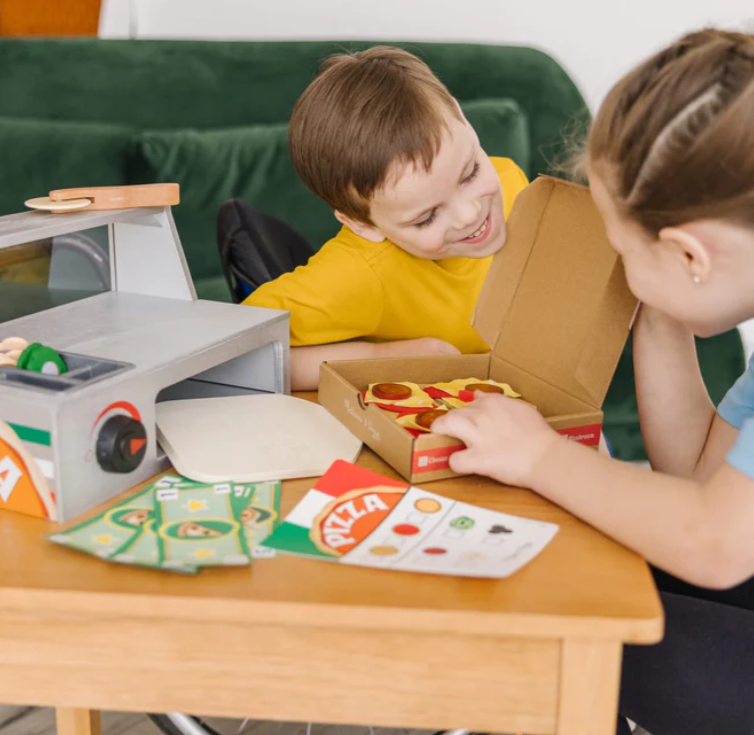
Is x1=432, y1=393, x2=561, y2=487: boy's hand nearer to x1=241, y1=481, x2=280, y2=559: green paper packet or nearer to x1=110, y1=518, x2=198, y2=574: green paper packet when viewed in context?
x1=241, y1=481, x2=280, y2=559: green paper packet

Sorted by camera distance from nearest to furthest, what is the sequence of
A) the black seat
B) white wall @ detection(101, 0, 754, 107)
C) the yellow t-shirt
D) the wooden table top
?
the wooden table top → the yellow t-shirt → the black seat → white wall @ detection(101, 0, 754, 107)

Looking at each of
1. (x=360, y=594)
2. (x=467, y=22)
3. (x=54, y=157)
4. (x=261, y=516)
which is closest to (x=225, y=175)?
(x=54, y=157)

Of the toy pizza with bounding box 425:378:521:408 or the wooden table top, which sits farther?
the toy pizza with bounding box 425:378:521:408

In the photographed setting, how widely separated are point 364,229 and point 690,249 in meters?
0.65

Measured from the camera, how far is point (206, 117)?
7.47 ft

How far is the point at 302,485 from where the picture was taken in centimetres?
84

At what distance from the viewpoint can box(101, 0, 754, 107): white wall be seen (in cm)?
256

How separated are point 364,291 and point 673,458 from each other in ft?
1.59

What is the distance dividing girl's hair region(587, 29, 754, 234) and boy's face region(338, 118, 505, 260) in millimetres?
386

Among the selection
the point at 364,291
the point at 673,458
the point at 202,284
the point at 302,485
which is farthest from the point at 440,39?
the point at 302,485

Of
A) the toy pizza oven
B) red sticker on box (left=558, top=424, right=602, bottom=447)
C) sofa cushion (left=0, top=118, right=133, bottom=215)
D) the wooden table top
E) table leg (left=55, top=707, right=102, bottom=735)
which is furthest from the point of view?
sofa cushion (left=0, top=118, right=133, bottom=215)

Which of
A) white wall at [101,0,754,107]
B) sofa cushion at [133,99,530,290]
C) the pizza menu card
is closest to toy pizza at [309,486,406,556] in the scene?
the pizza menu card

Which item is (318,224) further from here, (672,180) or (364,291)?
(672,180)

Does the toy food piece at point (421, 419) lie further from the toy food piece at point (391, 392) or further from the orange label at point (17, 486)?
the orange label at point (17, 486)
